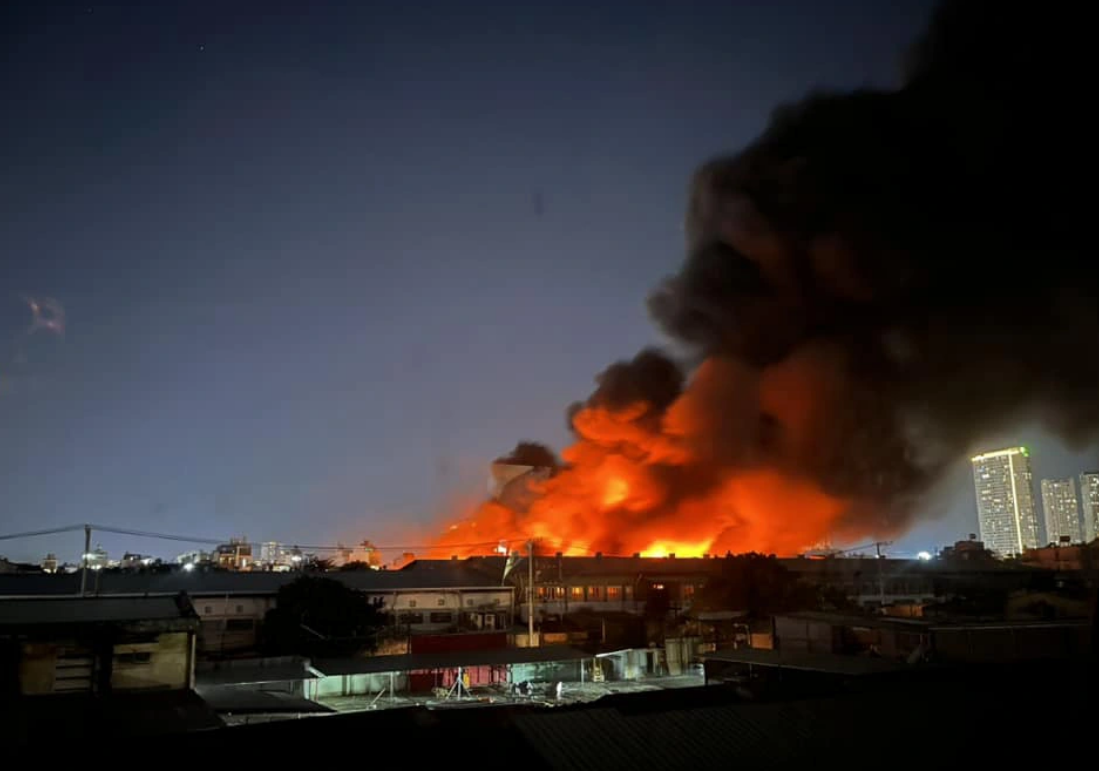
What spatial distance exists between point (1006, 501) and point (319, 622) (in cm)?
16263

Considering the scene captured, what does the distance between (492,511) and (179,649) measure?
147 feet

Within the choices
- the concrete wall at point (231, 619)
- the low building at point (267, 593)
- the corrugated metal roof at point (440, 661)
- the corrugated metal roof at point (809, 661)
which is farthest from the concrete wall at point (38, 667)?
the corrugated metal roof at point (809, 661)

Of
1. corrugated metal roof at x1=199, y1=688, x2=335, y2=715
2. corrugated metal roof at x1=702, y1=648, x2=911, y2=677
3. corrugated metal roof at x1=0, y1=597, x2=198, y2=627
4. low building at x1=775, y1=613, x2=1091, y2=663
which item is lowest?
corrugated metal roof at x1=199, y1=688, x2=335, y2=715

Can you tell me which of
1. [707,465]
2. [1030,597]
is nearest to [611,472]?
[707,465]

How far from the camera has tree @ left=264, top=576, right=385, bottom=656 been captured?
34188mm

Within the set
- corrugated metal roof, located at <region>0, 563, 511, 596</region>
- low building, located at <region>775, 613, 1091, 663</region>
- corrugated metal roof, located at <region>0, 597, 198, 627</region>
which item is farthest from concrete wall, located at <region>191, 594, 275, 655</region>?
low building, located at <region>775, 613, 1091, 663</region>

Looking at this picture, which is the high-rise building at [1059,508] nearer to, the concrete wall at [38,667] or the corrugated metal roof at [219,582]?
the corrugated metal roof at [219,582]

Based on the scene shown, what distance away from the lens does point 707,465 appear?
2023 inches

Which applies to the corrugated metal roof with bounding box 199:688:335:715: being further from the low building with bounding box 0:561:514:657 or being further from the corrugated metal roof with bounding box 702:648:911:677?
the low building with bounding box 0:561:514:657

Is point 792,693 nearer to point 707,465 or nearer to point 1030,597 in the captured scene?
point 1030,597

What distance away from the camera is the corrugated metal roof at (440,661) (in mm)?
25828

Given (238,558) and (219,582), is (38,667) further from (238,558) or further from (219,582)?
(238,558)

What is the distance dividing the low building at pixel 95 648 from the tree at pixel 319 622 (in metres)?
10.8

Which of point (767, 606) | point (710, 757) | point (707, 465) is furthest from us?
point (707, 465)
